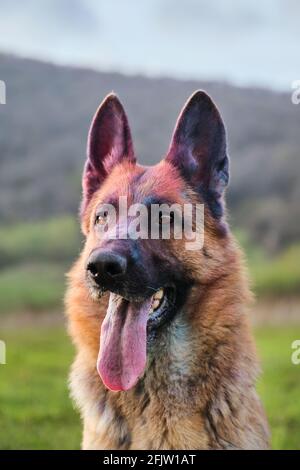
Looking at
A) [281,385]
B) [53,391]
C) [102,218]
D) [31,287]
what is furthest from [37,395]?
[102,218]

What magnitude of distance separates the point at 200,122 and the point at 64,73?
23.8 feet

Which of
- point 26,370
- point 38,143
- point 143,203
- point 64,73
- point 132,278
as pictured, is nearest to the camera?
point 132,278

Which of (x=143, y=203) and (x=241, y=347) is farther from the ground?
(x=143, y=203)

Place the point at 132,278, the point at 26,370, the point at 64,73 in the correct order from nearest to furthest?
the point at 132,278
the point at 26,370
the point at 64,73

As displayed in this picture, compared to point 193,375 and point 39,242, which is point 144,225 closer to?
point 193,375

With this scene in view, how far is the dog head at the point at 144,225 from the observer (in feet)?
9.93

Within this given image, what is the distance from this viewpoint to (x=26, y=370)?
716 centimetres

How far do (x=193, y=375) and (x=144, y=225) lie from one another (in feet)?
2.52

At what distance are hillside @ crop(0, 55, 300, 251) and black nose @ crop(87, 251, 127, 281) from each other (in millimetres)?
6004

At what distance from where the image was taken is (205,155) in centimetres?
338

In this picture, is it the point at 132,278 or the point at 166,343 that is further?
the point at 166,343

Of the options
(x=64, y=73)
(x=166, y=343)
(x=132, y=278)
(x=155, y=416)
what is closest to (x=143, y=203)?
(x=132, y=278)

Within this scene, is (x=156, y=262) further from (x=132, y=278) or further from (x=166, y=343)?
(x=166, y=343)

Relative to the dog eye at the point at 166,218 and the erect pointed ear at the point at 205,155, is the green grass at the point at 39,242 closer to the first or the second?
the erect pointed ear at the point at 205,155
